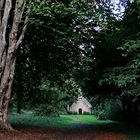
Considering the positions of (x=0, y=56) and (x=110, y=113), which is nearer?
(x=0, y=56)

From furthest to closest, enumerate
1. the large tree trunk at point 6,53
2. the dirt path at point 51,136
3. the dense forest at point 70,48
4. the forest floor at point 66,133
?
the large tree trunk at point 6,53 < the dense forest at point 70,48 < the forest floor at point 66,133 < the dirt path at point 51,136

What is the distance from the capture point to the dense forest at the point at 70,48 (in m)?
21.2

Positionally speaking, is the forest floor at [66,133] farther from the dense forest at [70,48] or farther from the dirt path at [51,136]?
the dense forest at [70,48]

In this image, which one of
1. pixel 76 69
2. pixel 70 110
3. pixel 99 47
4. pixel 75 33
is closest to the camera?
pixel 75 33

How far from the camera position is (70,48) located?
28422 mm

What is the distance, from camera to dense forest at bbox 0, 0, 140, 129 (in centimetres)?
2120

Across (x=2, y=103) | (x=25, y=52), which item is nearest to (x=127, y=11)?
(x=25, y=52)

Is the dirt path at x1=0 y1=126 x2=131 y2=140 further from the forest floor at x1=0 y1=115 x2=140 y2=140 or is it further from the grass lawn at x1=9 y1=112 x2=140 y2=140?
the grass lawn at x1=9 y1=112 x2=140 y2=140

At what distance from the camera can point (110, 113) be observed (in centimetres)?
6156

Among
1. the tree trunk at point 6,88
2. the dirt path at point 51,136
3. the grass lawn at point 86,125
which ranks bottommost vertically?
the dirt path at point 51,136

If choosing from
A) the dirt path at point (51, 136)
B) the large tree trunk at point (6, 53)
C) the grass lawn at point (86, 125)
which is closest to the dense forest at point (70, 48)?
the large tree trunk at point (6, 53)

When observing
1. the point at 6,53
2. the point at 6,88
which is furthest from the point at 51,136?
the point at 6,53

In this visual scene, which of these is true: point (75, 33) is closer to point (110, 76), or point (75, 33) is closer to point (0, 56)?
point (110, 76)

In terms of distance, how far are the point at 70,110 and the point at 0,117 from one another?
78800mm
